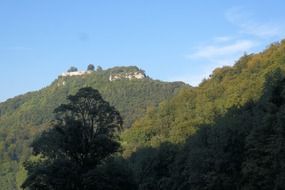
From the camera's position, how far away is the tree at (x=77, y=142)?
41375mm

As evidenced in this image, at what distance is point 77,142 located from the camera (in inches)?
1708

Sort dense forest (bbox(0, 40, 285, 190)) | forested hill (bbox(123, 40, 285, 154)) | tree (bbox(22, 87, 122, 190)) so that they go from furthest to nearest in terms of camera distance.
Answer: forested hill (bbox(123, 40, 285, 154)), dense forest (bbox(0, 40, 285, 190)), tree (bbox(22, 87, 122, 190))

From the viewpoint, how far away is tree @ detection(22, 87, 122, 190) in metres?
41.4

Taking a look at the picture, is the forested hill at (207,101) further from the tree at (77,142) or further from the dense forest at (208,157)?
the tree at (77,142)

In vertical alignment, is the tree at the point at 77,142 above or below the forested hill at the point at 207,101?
below

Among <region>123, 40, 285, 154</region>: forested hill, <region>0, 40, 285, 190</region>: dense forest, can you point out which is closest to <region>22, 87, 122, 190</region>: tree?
<region>0, 40, 285, 190</region>: dense forest

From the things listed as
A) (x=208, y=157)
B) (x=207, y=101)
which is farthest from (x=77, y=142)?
(x=207, y=101)

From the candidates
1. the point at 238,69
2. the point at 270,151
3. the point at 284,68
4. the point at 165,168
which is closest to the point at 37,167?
the point at 270,151

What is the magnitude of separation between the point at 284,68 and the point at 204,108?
89.5 ft

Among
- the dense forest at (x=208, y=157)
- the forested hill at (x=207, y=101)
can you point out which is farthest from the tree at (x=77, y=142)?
the forested hill at (x=207, y=101)

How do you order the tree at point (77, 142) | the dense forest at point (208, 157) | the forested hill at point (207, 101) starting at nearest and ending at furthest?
the tree at point (77, 142) → the dense forest at point (208, 157) → the forested hill at point (207, 101)

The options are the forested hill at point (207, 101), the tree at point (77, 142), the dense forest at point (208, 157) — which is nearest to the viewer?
the tree at point (77, 142)

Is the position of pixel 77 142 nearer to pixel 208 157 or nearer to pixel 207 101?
pixel 208 157

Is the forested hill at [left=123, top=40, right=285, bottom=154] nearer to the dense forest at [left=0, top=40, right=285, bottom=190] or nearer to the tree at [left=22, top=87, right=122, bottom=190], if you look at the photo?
the dense forest at [left=0, top=40, right=285, bottom=190]
